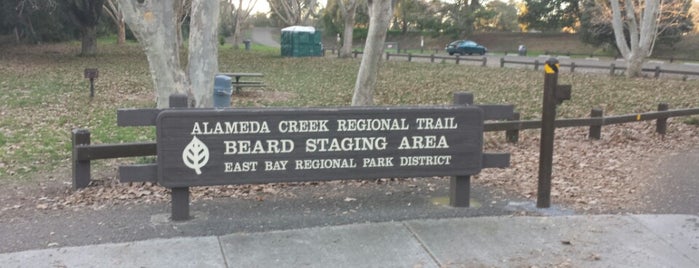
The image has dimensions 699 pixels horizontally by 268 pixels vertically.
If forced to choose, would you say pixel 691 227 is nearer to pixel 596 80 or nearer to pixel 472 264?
pixel 472 264

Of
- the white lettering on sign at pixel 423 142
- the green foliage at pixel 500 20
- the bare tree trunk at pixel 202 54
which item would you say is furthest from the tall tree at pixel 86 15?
the green foliage at pixel 500 20

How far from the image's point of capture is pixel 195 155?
5.35 metres

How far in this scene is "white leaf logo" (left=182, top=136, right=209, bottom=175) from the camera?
17.4 ft

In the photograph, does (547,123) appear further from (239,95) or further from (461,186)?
(239,95)

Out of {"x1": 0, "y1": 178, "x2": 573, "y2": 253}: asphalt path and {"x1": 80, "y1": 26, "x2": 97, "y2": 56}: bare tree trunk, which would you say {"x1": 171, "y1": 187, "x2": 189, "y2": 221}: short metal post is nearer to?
{"x1": 0, "y1": 178, "x2": 573, "y2": 253}: asphalt path

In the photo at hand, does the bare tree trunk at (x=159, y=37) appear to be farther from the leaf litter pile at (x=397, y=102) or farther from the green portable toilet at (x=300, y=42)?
the green portable toilet at (x=300, y=42)

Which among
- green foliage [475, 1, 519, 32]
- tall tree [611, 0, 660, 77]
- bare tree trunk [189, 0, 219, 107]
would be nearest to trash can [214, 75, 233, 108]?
bare tree trunk [189, 0, 219, 107]

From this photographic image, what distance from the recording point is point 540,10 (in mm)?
65500

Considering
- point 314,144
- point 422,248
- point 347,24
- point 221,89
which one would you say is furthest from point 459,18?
point 422,248

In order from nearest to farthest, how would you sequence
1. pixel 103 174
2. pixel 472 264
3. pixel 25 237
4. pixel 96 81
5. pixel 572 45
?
pixel 472 264, pixel 25 237, pixel 103 174, pixel 96 81, pixel 572 45

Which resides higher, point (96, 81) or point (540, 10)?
point (540, 10)

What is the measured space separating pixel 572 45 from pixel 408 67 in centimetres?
3757

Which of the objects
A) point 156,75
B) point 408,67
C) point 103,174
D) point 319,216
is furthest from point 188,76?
point 408,67

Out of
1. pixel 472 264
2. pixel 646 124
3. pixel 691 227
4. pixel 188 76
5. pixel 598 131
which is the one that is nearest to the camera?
pixel 472 264
